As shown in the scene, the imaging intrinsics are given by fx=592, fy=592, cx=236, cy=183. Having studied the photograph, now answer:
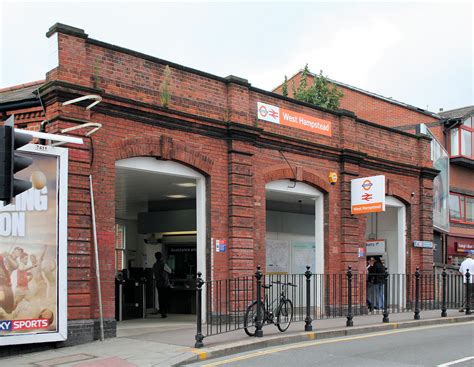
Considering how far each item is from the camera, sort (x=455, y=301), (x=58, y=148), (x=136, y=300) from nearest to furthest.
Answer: (x=58, y=148) < (x=136, y=300) < (x=455, y=301)

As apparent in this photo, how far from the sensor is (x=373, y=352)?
1013 cm

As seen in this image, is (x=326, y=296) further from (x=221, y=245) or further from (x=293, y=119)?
(x=293, y=119)

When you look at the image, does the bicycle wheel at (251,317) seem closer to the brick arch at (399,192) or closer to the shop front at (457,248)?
the brick arch at (399,192)

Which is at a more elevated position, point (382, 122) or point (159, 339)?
point (382, 122)

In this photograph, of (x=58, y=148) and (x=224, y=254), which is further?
(x=224, y=254)

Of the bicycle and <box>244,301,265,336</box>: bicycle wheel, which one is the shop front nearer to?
the bicycle

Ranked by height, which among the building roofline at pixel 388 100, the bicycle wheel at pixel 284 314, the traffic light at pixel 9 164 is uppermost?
the building roofline at pixel 388 100

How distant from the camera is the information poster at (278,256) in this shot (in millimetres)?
18234

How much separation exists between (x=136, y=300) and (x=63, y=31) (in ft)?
25.9

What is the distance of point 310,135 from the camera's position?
53.8ft

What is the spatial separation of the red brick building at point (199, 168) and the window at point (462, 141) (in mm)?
7806

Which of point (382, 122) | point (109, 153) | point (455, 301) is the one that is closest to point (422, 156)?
point (455, 301)

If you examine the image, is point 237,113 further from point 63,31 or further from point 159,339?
point 159,339

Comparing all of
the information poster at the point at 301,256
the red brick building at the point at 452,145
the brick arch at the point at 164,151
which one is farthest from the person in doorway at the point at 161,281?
the red brick building at the point at 452,145
